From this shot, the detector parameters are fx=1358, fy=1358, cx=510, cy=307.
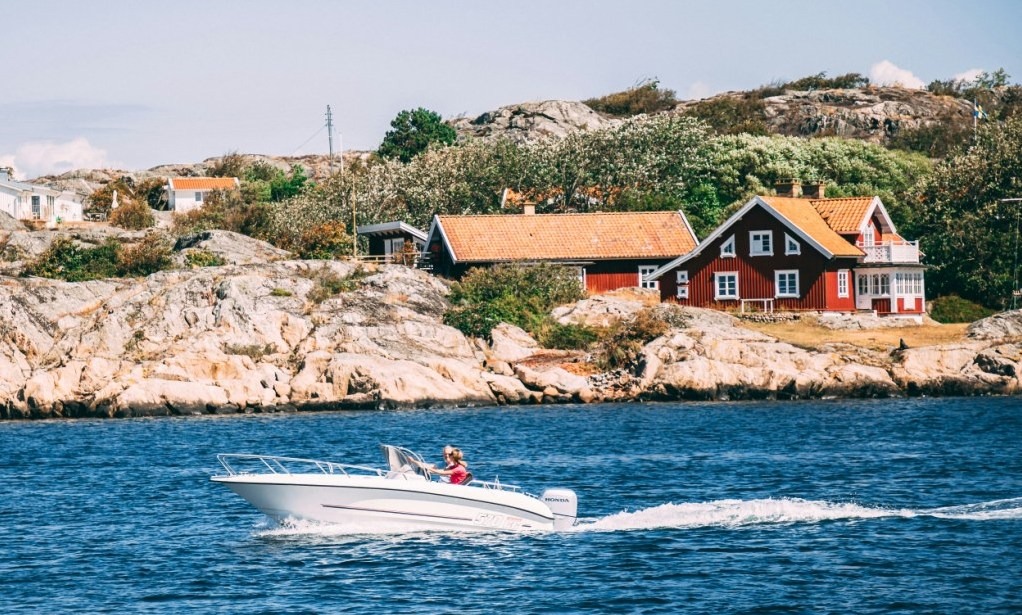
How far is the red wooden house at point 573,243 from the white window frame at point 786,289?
603 cm

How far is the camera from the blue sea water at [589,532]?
71.3 feet

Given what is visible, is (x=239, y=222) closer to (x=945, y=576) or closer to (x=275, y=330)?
(x=275, y=330)

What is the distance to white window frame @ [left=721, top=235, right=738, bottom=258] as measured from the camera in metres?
66.4

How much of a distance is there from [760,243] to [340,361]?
2272 centimetres

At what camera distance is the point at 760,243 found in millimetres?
65812

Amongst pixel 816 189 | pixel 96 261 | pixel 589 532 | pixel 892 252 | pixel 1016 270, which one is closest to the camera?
pixel 589 532

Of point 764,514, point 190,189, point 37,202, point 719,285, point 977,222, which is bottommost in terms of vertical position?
point 764,514

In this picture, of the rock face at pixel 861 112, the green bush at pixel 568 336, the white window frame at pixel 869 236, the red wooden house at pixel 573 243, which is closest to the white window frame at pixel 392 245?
the red wooden house at pixel 573 243

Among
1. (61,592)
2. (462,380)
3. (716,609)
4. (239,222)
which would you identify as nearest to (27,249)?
(239,222)

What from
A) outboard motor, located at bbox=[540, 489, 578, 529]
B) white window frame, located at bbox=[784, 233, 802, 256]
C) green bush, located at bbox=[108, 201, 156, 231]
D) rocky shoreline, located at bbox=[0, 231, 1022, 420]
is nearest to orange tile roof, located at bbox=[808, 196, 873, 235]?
white window frame, located at bbox=[784, 233, 802, 256]

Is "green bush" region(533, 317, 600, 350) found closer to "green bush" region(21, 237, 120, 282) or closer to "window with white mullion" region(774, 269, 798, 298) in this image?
"window with white mullion" region(774, 269, 798, 298)

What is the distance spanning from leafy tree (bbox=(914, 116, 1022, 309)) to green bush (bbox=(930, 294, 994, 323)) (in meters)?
1.26

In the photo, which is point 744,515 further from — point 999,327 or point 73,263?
point 73,263

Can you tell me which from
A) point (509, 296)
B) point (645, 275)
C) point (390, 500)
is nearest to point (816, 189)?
point (645, 275)
